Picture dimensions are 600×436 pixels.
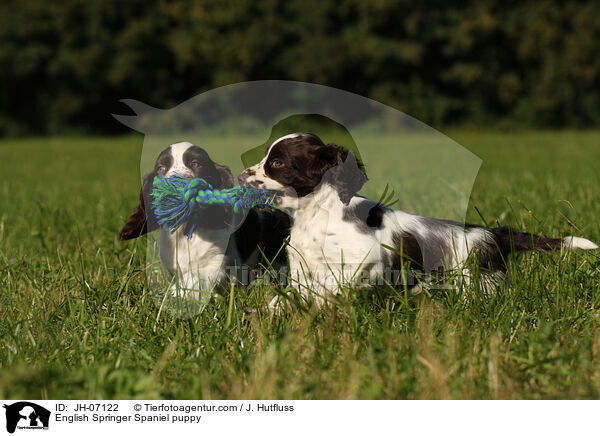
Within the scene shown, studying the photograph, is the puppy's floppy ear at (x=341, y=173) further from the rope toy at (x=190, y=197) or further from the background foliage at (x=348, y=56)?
the background foliage at (x=348, y=56)

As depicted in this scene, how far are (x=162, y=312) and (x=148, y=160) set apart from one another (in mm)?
1001

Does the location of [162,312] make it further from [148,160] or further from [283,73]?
[283,73]

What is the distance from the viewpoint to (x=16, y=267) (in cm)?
377

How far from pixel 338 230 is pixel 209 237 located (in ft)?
2.43

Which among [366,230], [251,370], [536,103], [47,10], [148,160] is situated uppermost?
[47,10]

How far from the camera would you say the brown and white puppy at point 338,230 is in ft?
9.76

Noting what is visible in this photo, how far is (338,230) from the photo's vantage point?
3012 millimetres

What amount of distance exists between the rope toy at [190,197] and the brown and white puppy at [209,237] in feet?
0.37

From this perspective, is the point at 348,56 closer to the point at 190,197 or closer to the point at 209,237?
the point at 209,237

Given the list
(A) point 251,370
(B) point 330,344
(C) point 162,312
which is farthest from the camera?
(C) point 162,312

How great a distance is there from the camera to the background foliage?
28.1 metres

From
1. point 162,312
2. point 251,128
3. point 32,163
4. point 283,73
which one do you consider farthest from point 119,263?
point 283,73
